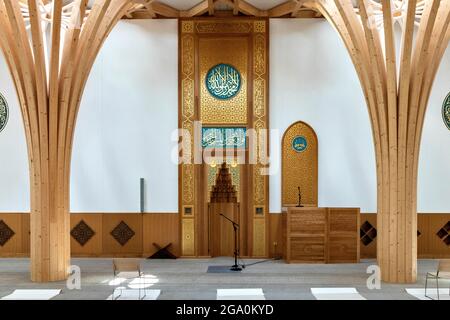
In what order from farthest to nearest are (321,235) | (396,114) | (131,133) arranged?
(131,133) < (321,235) < (396,114)

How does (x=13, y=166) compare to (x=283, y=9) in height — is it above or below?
below

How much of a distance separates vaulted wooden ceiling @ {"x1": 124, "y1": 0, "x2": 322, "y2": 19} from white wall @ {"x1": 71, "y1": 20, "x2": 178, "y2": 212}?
0.31 metres

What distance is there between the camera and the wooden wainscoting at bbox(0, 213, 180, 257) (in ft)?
35.7

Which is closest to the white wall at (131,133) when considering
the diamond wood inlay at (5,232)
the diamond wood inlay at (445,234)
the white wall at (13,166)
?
the white wall at (13,166)

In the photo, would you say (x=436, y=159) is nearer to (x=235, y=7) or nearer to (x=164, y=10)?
(x=235, y=7)

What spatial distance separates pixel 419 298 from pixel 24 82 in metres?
6.68

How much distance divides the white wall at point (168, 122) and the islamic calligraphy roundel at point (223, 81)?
78 cm

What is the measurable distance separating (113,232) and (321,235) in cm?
449

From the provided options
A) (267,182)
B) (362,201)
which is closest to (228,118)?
(267,182)

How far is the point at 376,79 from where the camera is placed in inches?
308

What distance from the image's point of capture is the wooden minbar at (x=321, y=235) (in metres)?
9.74

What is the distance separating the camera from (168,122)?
10.9 m

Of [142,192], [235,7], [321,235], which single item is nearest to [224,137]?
[142,192]

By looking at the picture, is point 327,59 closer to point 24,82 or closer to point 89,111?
point 89,111
